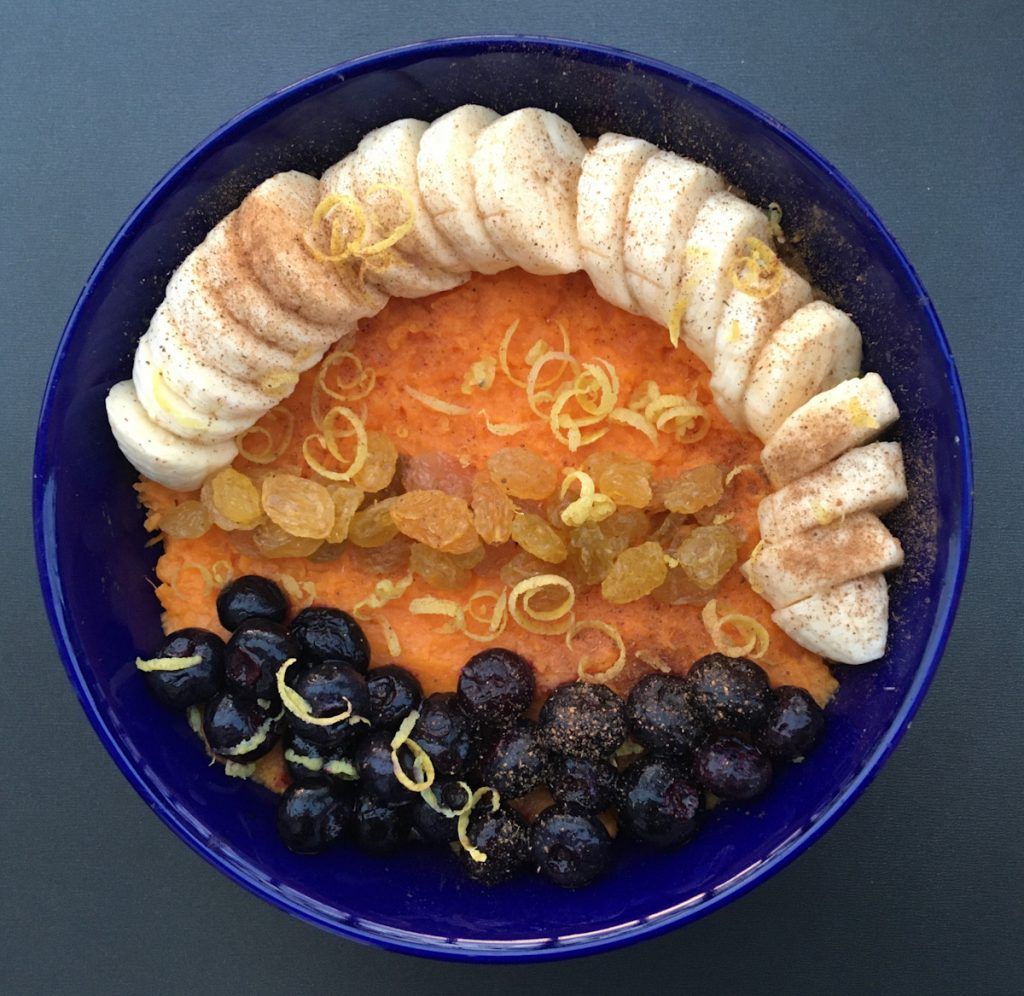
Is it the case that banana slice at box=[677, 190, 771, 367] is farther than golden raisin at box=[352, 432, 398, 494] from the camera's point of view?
No

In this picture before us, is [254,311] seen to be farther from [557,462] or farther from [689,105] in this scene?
[689,105]

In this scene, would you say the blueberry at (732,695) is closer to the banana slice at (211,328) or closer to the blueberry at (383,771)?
the blueberry at (383,771)

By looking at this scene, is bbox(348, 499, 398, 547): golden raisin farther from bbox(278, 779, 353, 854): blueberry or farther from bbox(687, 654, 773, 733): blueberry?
bbox(687, 654, 773, 733): blueberry

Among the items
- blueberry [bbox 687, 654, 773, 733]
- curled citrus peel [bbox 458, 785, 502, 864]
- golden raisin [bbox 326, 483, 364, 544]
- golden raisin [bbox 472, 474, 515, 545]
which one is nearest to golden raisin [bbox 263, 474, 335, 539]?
golden raisin [bbox 326, 483, 364, 544]

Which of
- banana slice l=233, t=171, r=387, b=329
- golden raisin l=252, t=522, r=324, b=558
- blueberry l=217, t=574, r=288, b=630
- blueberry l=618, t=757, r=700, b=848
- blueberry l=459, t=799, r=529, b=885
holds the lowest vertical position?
blueberry l=459, t=799, r=529, b=885

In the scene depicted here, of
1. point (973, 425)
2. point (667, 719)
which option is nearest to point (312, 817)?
point (667, 719)

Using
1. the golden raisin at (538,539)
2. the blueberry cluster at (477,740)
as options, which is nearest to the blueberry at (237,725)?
the blueberry cluster at (477,740)
